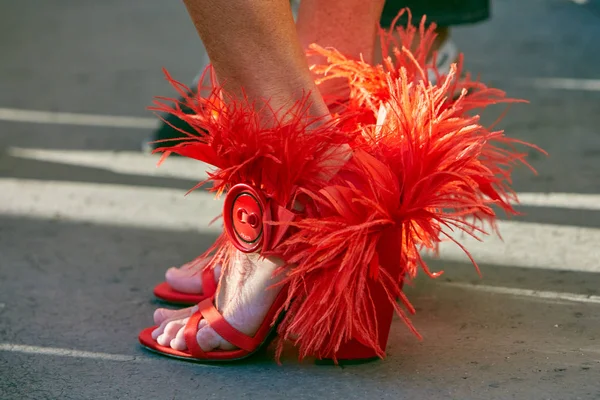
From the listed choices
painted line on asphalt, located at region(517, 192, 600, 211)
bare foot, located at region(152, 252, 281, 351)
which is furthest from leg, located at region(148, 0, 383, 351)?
painted line on asphalt, located at region(517, 192, 600, 211)

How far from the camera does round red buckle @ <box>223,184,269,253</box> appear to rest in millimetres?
1084

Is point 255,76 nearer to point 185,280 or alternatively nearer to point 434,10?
point 185,280

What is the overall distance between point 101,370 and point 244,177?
305mm

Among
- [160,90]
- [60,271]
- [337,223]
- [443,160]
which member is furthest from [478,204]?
[160,90]

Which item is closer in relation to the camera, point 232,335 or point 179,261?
point 232,335

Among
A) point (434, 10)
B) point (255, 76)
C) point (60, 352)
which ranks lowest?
point (60, 352)

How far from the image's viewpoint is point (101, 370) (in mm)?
1120

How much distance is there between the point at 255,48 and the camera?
3.47 feet

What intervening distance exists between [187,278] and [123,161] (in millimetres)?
807

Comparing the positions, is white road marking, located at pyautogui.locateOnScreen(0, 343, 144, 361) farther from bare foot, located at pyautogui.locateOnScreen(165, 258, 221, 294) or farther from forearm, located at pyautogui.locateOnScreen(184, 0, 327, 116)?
forearm, located at pyautogui.locateOnScreen(184, 0, 327, 116)

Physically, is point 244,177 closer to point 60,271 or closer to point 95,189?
point 60,271

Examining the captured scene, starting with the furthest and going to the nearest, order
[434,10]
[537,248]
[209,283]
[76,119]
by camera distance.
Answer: [76,119], [434,10], [537,248], [209,283]

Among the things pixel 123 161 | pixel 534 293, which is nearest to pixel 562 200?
pixel 534 293

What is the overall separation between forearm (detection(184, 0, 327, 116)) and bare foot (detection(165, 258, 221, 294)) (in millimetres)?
329
